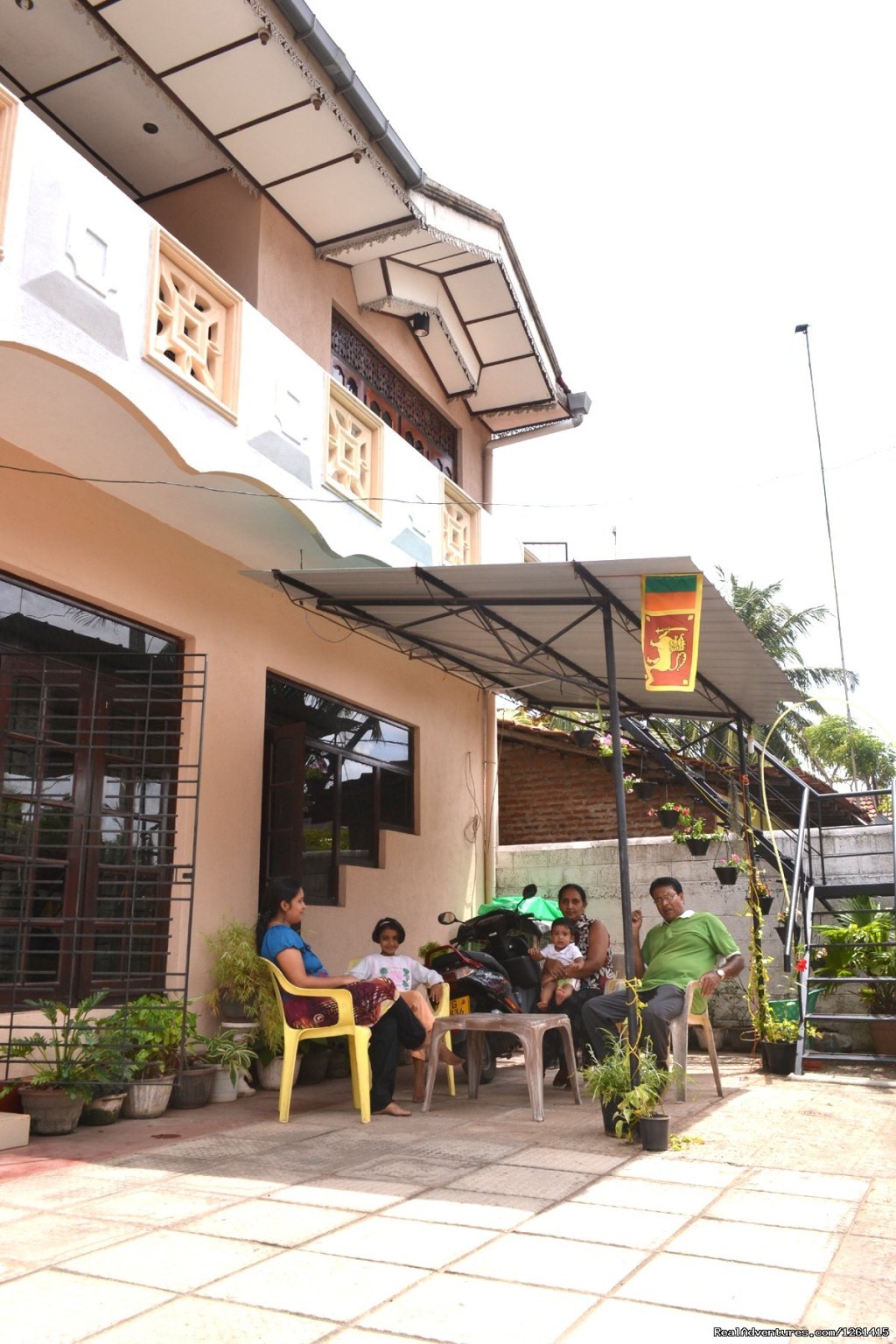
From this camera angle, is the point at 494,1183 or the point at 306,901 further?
the point at 306,901

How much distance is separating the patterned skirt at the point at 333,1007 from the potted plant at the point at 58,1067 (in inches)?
39.4

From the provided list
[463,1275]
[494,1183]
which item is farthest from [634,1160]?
[463,1275]

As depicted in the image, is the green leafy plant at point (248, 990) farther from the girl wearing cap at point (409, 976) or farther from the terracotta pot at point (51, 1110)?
the terracotta pot at point (51, 1110)

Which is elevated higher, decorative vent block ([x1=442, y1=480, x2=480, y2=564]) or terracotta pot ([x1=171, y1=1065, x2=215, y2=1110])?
decorative vent block ([x1=442, y1=480, x2=480, y2=564])

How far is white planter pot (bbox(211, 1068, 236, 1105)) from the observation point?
620cm

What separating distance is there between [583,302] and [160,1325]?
9.77 metres

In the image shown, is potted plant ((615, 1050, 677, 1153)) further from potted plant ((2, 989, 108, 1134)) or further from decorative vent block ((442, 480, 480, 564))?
decorative vent block ((442, 480, 480, 564))

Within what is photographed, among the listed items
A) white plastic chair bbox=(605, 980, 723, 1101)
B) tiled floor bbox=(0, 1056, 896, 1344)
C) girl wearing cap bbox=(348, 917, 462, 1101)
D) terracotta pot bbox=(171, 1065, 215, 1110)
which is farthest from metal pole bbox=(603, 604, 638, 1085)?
terracotta pot bbox=(171, 1065, 215, 1110)

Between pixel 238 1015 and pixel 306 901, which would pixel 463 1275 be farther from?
pixel 306 901

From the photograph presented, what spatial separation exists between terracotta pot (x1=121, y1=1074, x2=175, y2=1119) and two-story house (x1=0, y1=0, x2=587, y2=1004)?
0.56m

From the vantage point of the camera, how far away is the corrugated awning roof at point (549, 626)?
6176 mm

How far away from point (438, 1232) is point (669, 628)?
339 cm

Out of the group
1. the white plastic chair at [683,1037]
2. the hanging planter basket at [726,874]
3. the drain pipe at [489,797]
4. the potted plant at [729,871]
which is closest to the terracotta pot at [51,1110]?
the white plastic chair at [683,1037]

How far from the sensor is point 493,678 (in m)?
10.4
